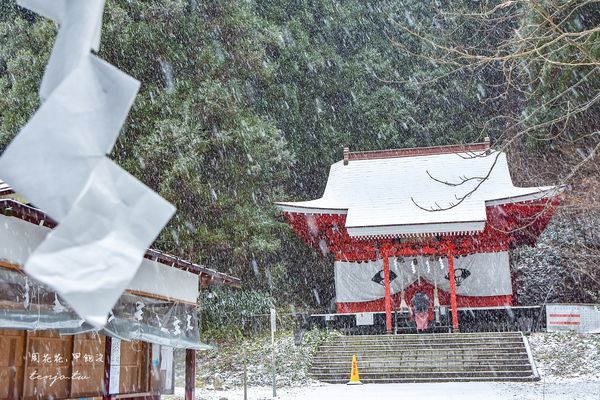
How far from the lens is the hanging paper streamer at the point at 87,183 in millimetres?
1448

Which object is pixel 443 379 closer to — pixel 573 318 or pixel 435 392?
pixel 435 392

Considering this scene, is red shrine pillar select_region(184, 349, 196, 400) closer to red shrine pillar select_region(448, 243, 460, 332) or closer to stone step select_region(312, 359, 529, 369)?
stone step select_region(312, 359, 529, 369)

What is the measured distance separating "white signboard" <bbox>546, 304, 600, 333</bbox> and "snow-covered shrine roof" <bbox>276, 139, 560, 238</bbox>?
9.69ft

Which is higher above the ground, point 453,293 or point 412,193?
point 412,193

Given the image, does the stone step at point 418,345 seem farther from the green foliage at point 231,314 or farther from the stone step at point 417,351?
the green foliage at point 231,314

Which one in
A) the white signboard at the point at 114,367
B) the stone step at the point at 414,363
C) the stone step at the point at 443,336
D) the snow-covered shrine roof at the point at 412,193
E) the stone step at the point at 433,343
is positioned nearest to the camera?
the white signboard at the point at 114,367

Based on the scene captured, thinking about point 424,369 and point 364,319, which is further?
point 364,319

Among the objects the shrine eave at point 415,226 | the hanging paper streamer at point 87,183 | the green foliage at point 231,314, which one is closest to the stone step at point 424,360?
the shrine eave at point 415,226

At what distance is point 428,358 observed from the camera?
15.2m

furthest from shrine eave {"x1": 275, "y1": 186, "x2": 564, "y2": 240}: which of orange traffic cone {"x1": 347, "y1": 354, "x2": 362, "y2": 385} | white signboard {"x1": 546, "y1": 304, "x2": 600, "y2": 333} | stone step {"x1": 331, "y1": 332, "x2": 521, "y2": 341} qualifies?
orange traffic cone {"x1": 347, "y1": 354, "x2": 362, "y2": 385}

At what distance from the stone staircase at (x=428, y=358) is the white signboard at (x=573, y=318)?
144cm

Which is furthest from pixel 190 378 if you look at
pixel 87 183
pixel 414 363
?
pixel 87 183

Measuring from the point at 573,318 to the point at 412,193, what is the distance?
612cm

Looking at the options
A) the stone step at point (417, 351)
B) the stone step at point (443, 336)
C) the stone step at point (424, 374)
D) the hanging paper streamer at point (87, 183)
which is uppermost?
the hanging paper streamer at point (87, 183)
